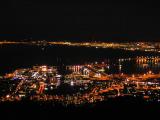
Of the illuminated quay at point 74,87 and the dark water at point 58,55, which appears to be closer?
the illuminated quay at point 74,87

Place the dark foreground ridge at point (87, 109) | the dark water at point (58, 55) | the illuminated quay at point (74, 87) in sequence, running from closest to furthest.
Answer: the dark foreground ridge at point (87, 109) → the illuminated quay at point (74, 87) → the dark water at point (58, 55)

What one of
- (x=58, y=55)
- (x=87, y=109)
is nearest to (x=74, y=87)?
(x=87, y=109)

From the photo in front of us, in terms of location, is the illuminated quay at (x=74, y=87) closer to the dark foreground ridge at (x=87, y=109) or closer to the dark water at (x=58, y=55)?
the dark foreground ridge at (x=87, y=109)

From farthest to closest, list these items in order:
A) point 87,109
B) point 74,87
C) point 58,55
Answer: point 58,55, point 74,87, point 87,109

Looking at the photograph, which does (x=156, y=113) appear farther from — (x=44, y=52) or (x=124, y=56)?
(x=44, y=52)

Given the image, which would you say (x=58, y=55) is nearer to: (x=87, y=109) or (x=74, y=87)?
(x=74, y=87)

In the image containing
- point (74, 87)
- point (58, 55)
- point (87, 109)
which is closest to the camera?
point (87, 109)

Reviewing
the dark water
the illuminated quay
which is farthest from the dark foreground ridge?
the dark water

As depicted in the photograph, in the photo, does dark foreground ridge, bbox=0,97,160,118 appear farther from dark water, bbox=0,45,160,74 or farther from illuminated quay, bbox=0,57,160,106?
dark water, bbox=0,45,160,74

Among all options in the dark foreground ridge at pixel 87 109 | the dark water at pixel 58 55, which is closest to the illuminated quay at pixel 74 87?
the dark foreground ridge at pixel 87 109

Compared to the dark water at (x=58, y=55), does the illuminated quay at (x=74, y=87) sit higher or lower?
lower

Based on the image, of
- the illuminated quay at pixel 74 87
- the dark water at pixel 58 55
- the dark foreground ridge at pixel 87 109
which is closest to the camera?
the dark foreground ridge at pixel 87 109

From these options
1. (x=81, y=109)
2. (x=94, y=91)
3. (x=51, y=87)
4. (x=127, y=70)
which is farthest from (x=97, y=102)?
(x=127, y=70)
